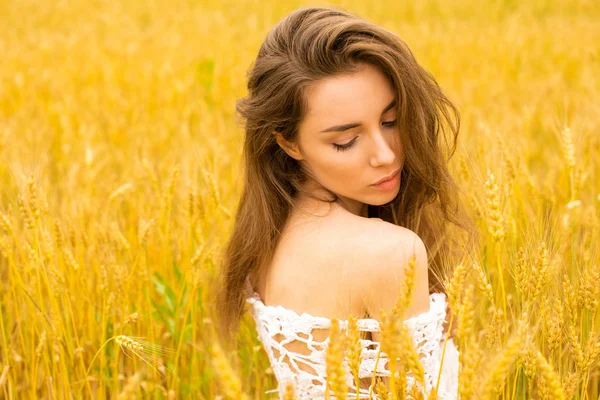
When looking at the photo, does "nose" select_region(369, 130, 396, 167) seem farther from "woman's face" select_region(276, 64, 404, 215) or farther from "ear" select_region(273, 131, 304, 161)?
"ear" select_region(273, 131, 304, 161)

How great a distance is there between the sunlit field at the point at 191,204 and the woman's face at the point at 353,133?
0.69 feet

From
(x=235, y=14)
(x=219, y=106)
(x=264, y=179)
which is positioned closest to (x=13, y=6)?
(x=235, y=14)

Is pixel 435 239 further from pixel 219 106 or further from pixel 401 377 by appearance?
pixel 219 106

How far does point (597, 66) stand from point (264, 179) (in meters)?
3.21

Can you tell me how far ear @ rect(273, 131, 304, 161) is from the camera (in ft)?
4.65

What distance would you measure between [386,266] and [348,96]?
34 cm

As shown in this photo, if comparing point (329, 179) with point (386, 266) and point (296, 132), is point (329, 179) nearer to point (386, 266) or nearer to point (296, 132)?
point (296, 132)

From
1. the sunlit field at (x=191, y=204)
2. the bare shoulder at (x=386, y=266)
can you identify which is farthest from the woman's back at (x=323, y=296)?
the sunlit field at (x=191, y=204)

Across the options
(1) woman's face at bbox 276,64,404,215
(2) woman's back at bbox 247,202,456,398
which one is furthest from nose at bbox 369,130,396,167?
(2) woman's back at bbox 247,202,456,398

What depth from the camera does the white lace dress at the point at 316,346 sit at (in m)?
1.26

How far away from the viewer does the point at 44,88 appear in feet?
13.8

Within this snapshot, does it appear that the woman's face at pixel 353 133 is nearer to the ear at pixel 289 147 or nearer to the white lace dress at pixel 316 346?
the ear at pixel 289 147

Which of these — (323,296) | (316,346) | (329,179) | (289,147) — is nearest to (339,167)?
(329,179)

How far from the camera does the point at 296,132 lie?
1.38 m
